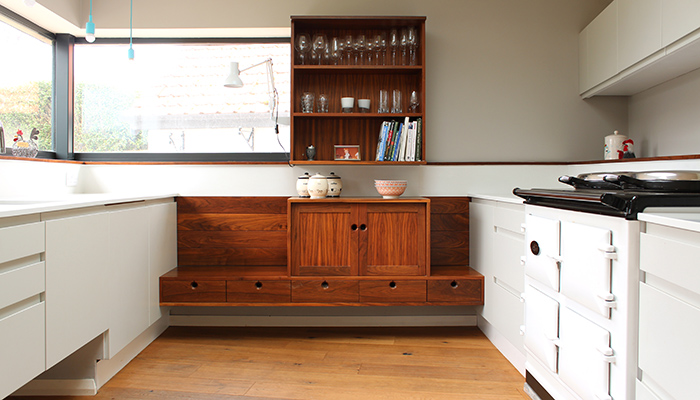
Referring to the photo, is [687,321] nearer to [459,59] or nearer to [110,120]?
[459,59]

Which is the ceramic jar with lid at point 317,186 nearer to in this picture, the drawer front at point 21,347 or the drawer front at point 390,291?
the drawer front at point 390,291

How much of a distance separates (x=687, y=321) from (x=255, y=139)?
2.59 meters

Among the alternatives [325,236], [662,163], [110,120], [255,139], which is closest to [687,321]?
[662,163]

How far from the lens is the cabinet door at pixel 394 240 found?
8.30ft

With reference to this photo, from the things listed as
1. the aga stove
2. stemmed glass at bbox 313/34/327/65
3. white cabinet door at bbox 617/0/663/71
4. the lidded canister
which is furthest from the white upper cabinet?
stemmed glass at bbox 313/34/327/65

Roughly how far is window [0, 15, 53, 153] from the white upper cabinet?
3.46m

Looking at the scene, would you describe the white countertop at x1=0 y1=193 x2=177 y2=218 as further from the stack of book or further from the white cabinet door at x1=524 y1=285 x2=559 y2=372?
the white cabinet door at x1=524 y1=285 x2=559 y2=372

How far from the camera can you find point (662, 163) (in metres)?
2.20

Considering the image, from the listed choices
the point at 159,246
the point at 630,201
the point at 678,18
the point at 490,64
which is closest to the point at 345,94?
the point at 490,64

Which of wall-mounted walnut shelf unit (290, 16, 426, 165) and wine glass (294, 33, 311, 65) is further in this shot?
wall-mounted walnut shelf unit (290, 16, 426, 165)

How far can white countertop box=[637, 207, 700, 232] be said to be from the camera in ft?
3.13

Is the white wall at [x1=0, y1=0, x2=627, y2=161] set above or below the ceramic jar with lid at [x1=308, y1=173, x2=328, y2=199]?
Result: above

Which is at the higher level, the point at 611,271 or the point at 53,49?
the point at 53,49

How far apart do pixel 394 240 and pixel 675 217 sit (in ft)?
5.20
